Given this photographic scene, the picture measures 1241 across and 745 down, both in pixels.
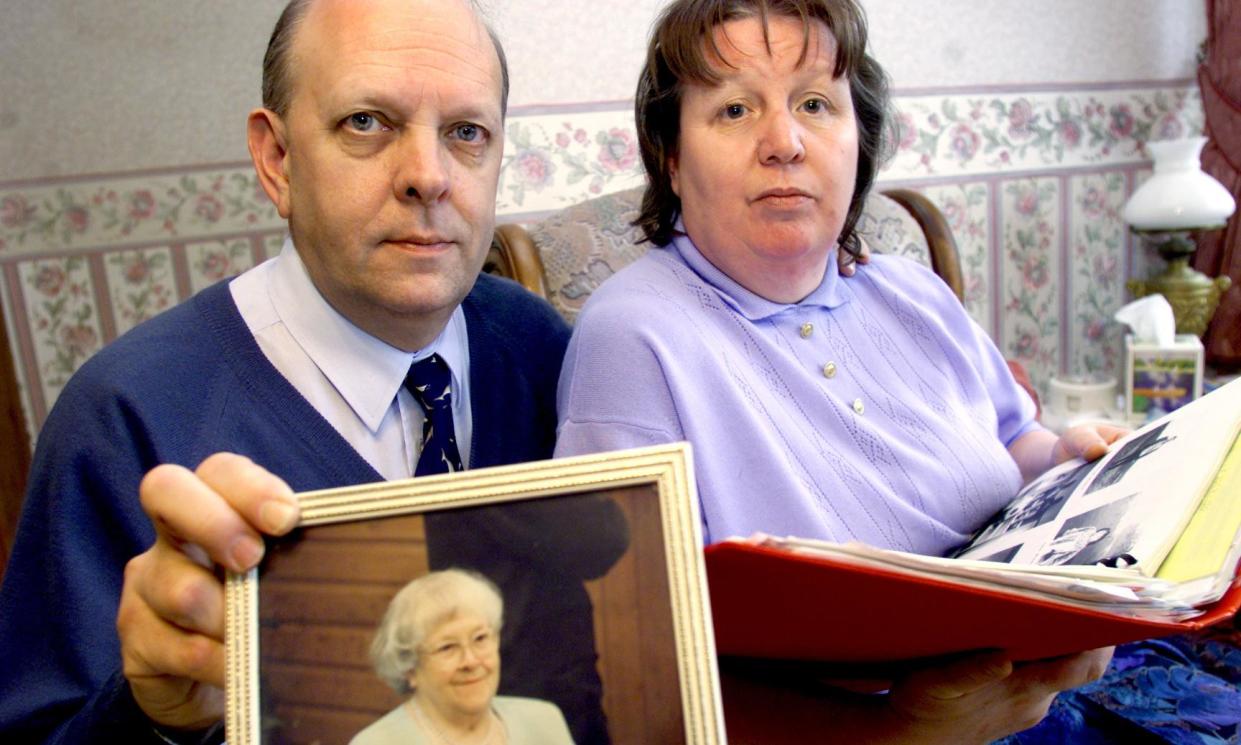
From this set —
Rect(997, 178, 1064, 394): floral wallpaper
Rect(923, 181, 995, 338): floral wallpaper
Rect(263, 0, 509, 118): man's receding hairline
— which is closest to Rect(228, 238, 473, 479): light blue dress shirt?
Rect(263, 0, 509, 118): man's receding hairline

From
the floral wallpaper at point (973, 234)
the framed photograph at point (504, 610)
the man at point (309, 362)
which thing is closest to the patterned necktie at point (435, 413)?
the man at point (309, 362)

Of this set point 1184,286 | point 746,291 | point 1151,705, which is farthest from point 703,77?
point 1184,286

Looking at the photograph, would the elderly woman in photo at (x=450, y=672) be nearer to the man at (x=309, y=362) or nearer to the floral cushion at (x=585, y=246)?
the man at (x=309, y=362)

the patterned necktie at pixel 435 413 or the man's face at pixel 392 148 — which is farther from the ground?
the man's face at pixel 392 148

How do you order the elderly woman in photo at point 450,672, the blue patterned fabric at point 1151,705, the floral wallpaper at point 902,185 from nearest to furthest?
the elderly woman in photo at point 450,672 → the blue patterned fabric at point 1151,705 → the floral wallpaper at point 902,185

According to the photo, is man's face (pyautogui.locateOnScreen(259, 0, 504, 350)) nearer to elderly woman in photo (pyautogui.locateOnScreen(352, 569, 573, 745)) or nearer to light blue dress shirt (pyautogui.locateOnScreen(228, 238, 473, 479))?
light blue dress shirt (pyautogui.locateOnScreen(228, 238, 473, 479))

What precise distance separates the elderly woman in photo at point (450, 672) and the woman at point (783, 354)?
0.46 metres

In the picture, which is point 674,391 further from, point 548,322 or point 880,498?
point 548,322

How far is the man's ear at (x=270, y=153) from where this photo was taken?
3.51 ft

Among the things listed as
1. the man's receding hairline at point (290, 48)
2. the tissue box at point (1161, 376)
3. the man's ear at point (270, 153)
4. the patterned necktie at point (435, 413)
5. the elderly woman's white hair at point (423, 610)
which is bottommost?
the tissue box at point (1161, 376)

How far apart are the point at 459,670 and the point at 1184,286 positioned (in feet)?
9.16

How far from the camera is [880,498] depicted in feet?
3.43

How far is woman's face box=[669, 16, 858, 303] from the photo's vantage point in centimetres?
107

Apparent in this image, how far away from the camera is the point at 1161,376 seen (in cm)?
240
